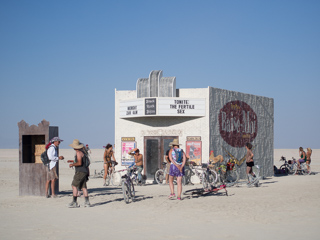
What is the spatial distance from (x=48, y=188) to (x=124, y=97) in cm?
828

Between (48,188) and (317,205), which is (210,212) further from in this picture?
(48,188)

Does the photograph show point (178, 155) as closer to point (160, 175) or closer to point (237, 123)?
point (160, 175)

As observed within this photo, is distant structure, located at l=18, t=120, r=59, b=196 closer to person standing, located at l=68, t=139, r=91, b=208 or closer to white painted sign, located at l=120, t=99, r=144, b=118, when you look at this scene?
person standing, located at l=68, t=139, r=91, b=208

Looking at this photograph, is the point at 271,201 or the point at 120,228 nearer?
the point at 120,228

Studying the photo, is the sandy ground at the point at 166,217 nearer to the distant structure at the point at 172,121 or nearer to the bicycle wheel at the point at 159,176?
the bicycle wheel at the point at 159,176

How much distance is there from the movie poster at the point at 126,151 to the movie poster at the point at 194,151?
268cm

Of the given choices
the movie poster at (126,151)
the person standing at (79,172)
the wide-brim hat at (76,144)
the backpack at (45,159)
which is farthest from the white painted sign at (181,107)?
the person standing at (79,172)

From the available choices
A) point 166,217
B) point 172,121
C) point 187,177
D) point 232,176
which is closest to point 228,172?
point 232,176

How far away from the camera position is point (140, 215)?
1113cm

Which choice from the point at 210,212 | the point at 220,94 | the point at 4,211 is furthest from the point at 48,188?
the point at 220,94

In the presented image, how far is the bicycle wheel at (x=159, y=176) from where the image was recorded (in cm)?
2081

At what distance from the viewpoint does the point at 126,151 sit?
2241cm

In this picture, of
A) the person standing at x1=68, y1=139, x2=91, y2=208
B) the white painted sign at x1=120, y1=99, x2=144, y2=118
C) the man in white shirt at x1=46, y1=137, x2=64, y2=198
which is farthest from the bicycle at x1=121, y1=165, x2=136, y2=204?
the white painted sign at x1=120, y1=99, x2=144, y2=118

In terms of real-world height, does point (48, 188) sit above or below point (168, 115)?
below
